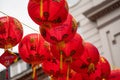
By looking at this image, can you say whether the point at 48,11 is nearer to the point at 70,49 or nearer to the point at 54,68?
the point at 70,49

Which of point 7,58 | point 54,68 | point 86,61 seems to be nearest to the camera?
point 86,61

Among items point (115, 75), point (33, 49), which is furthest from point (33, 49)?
point (115, 75)

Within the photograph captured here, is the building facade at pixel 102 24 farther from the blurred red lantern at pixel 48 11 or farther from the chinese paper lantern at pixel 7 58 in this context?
the blurred red lantern at pixel 48 11

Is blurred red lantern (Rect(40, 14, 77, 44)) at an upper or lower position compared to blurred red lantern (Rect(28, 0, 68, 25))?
lower

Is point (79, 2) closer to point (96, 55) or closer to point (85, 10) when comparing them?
point (85, 10)

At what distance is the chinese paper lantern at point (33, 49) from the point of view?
917 centimetres

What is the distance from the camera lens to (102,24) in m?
15.1

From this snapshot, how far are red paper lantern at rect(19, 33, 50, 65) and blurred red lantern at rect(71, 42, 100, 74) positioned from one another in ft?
2.64

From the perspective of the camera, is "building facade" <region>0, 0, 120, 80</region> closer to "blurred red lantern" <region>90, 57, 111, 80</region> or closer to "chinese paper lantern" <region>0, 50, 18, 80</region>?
"blurred red lantern" <region>90, 57, 111, 80</region>

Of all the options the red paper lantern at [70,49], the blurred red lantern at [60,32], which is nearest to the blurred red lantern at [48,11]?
the blurred red lantern at [60,32]

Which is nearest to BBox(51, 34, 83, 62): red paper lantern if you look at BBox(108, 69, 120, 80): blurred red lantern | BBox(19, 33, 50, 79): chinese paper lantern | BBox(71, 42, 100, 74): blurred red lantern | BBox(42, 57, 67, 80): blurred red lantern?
BBox(71, 42, 100, 74): blurred red lantern

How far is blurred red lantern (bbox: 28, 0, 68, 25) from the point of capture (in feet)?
25.0

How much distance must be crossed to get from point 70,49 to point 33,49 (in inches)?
47.6

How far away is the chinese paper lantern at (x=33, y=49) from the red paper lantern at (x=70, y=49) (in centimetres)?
77
